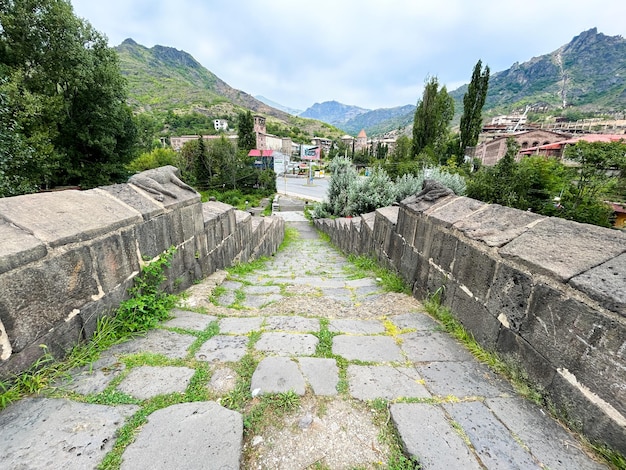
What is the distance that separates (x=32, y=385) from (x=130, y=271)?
98cm

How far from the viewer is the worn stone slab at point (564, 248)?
1.41 m

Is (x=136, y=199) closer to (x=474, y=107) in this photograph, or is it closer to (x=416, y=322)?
(x=416, y=322)

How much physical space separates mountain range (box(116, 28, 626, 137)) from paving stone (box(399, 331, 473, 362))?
3998 inches

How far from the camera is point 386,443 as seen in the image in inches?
47.2

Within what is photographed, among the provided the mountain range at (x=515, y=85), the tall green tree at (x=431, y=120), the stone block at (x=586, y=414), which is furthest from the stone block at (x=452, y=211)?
the mountain range at (x=515, y=85)

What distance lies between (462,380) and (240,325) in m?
1.64

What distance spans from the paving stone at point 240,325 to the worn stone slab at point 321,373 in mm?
651

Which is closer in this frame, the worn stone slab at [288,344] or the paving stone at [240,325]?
the worn stone slab at [288,344]

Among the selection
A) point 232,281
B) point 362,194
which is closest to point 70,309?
point 232,281

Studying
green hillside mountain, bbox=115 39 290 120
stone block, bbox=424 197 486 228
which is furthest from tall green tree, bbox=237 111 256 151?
stone block, bbox=424 197 486 228

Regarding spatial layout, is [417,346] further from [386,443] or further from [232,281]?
[232,281]

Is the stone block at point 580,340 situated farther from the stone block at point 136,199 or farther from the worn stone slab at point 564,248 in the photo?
the stone block at point 136,199

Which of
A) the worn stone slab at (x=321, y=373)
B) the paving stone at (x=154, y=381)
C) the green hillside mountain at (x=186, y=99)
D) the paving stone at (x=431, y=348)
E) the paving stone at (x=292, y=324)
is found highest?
the green hillside mountain at (x=186, y=99)

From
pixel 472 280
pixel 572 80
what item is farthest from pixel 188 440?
pixel 572 80
